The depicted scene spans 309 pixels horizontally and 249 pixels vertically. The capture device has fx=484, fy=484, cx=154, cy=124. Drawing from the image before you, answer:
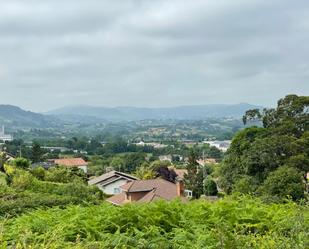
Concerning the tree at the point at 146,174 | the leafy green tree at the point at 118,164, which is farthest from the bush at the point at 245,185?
the leafy green tree at the point at 118,164

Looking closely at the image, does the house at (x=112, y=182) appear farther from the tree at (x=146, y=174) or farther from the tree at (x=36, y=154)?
the tree at (x=36, y=154)

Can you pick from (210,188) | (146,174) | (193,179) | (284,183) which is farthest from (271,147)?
(146,174)

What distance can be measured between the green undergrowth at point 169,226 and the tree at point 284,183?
1459 centimetres

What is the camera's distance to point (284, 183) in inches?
776

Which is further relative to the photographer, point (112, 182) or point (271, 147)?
point (112, 182)

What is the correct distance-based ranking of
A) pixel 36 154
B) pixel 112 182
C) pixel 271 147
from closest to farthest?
1. pixel 271 147
2. pixel 112 182
3. pixel 36 154

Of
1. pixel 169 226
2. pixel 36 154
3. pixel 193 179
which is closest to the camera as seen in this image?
pixel 169 226

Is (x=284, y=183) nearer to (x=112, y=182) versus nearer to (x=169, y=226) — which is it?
(x=169, y=226)

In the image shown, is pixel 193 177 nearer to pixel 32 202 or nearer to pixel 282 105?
pixel 282 105

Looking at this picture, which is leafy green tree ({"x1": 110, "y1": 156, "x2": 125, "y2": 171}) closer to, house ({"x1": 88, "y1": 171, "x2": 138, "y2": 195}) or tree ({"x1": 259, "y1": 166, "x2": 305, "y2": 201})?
house ({"x1": 88, "y1": 171, "x2": 138, "y2": 195})

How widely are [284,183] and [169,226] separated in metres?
16.0

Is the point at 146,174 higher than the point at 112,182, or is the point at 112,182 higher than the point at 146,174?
the point at 146,174

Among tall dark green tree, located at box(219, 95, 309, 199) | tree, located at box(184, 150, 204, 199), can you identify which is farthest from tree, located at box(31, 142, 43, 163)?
tall dark green tree, located at box(219, 95, 309, 199)

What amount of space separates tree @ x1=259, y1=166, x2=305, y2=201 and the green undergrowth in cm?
1459
